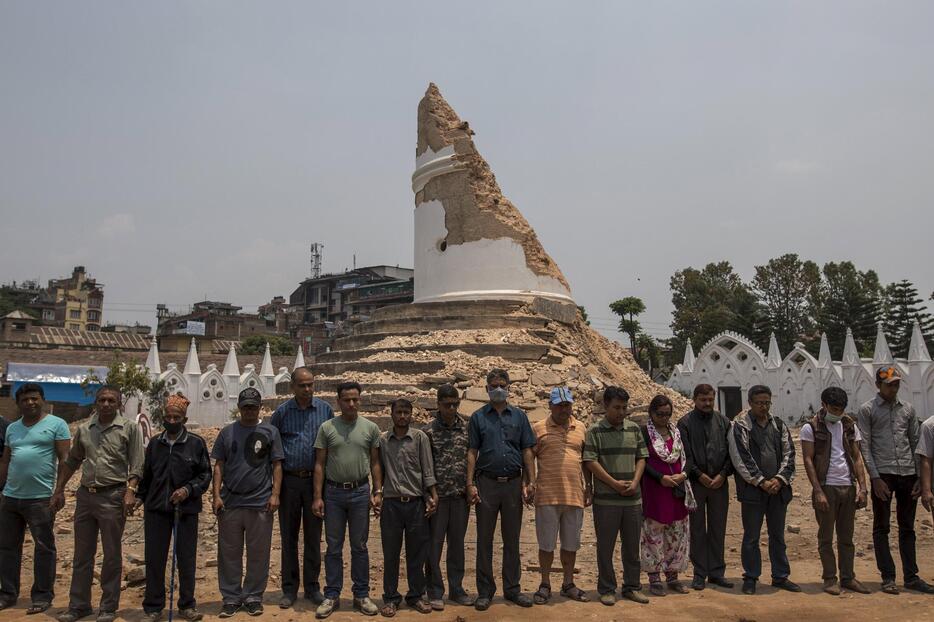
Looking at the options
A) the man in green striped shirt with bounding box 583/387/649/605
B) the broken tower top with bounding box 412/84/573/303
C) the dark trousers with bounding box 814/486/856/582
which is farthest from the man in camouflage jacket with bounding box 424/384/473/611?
the broken tower top with bounding box 412/84/573/303

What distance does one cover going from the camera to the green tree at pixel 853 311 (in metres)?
38.8

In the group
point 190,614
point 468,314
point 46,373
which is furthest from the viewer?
point 46,373

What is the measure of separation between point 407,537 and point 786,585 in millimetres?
2809

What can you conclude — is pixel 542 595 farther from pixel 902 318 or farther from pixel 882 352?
pixel 902 318

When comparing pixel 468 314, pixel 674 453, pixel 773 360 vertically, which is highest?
pixel 468 314

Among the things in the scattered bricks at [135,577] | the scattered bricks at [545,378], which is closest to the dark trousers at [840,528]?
the scattered bricks at [545,378]

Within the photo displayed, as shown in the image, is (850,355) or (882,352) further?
(850,355)

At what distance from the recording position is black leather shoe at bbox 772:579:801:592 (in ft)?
17.2

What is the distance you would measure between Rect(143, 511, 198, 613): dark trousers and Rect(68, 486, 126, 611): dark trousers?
0.21 metres

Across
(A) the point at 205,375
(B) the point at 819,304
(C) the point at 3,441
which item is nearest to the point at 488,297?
(C) the point at 3,441

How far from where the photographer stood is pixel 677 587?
17.0 feet

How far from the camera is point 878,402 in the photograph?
5.50m

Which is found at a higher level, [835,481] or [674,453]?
[674,453]

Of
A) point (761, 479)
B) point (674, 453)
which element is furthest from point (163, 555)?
point (761, 479)
